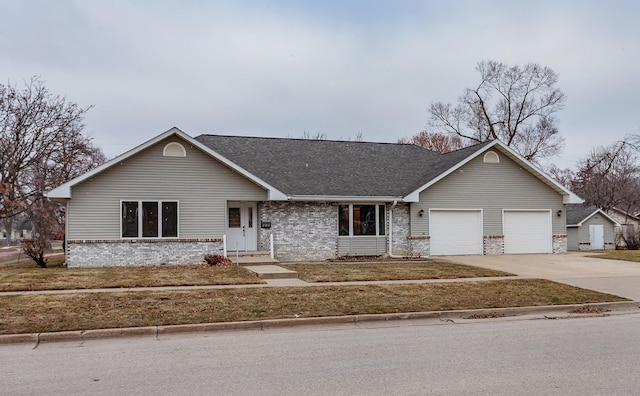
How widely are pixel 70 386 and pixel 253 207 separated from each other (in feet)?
53.2

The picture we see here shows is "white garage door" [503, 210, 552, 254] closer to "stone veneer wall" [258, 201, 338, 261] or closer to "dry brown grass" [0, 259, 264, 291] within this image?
"stone veneer wall" [258, 201, 338, 261]

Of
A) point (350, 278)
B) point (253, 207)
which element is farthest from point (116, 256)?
point (350, 278)

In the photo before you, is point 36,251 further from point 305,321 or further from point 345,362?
point 345,362

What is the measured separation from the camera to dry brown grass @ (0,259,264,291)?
44.7 ft

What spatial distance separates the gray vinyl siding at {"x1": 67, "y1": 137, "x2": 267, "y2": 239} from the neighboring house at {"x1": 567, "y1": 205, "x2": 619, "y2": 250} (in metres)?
26.3

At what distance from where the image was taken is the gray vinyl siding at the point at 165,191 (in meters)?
19.3

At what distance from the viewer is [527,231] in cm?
2502

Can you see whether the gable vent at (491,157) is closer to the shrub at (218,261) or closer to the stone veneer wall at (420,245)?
the stone veneer wall at (420,245)

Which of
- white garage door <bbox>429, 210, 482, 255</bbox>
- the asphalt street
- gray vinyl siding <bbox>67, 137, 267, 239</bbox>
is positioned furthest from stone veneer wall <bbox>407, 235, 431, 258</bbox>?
the asphalt street

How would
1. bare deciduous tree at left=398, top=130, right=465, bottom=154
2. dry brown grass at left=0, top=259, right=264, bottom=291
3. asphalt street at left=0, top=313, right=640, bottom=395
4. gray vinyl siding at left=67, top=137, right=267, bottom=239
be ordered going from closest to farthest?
asphalt street at left=0, top=313, right=640, bottom=395, dry brown grass at left=0, top=259, right=264, bottom=291, gray vinyl siding at left=67, top=137, right=267, bottom=239, bare deciduous tree at left=398, top=130, right=465, bottom=154

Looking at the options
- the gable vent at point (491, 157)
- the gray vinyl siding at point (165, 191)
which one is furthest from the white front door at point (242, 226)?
the gable vent at point (491, 157)

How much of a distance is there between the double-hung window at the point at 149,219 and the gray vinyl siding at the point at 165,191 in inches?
7.6

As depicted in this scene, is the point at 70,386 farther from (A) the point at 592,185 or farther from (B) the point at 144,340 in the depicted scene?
(A) the point at 592,185

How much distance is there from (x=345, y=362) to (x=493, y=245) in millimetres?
18711
